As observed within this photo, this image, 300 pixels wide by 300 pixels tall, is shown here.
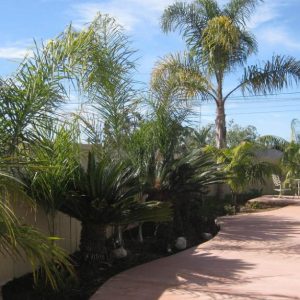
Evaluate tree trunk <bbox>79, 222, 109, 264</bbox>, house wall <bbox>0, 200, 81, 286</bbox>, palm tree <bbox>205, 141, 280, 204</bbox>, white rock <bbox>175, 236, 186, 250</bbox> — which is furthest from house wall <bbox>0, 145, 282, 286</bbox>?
palm tree <bbox>205, 141, 280, 204</bbox>

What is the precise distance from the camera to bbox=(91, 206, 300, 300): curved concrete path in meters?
6.41

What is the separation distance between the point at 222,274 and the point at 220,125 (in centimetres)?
1237

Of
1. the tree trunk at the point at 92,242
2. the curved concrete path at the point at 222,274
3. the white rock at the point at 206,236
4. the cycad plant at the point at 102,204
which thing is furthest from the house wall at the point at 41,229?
the white rock at the point at 206,236

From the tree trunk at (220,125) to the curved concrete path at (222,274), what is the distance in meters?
8.45

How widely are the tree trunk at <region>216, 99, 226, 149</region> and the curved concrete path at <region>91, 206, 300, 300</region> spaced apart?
8.45m

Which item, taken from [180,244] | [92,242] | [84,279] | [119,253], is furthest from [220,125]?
[84,279]

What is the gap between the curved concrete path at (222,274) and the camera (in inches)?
252

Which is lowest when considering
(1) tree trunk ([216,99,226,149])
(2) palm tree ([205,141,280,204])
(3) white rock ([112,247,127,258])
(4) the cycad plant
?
(3) white rock ([112,247,127,258])

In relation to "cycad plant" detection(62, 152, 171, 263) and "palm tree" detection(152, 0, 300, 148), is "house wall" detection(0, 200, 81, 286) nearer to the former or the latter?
"cycad plant" detection(62, 152, 171, 263)

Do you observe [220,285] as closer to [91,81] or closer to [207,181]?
[91,81]

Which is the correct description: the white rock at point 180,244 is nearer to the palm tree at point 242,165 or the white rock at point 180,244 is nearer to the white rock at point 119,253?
the white rock at point 119,253

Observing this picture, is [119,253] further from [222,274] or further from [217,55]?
[217,55]

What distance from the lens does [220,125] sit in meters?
19.5

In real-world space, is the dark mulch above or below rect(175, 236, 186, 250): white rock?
below
